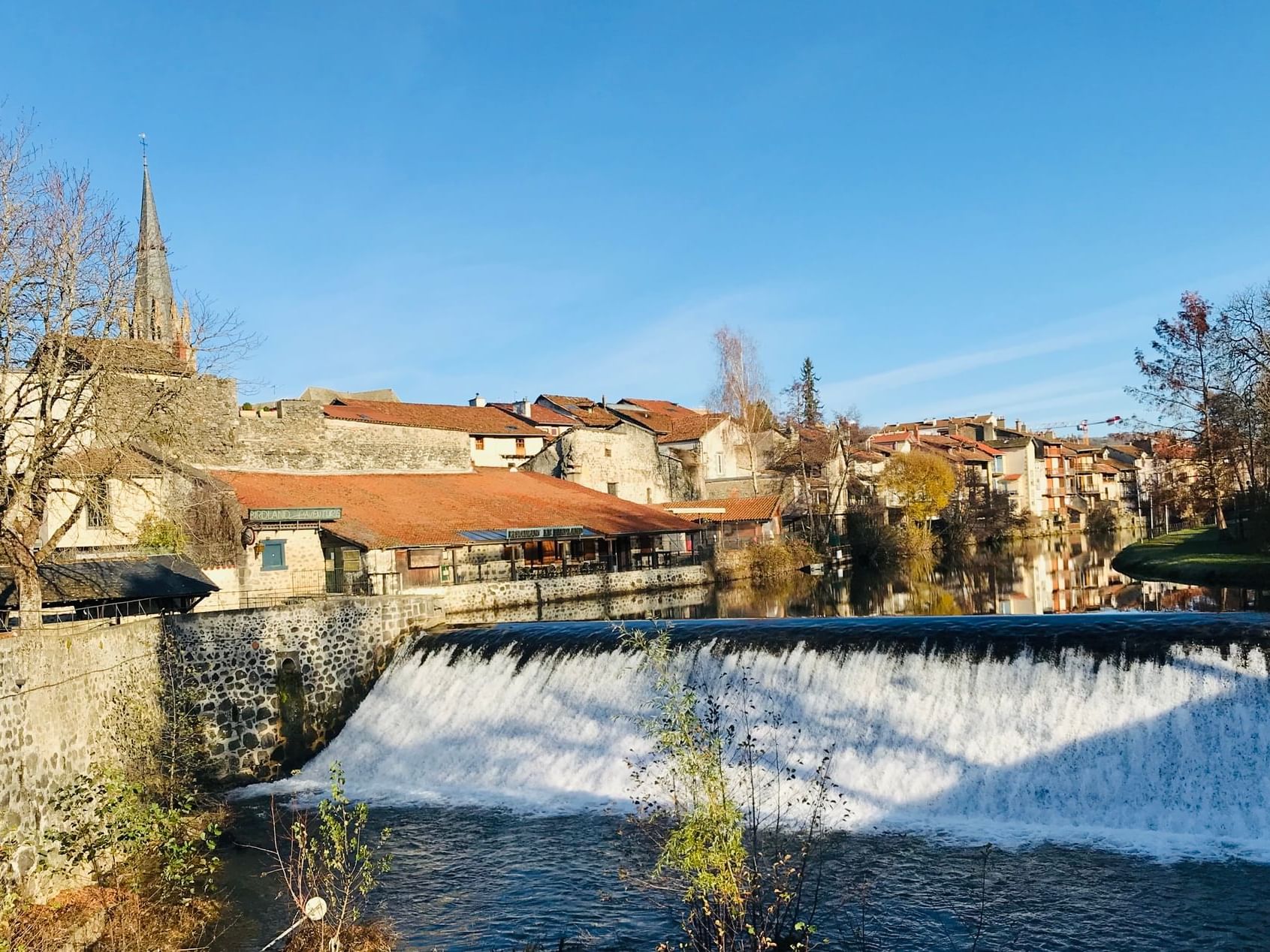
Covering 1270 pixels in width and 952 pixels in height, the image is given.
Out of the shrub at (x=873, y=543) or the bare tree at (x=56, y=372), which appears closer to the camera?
the bare tree at (x=56, y=372)

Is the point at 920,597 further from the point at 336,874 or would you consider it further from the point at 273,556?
the point at 336,874

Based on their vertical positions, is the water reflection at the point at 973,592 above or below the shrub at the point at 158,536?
below

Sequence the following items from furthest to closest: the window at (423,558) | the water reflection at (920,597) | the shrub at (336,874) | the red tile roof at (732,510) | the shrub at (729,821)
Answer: the red tile roof at (732,510)
the window at (423,558)
the water reflection at (920,597)
the shrub at (336,874)
the shrub at (729,821)

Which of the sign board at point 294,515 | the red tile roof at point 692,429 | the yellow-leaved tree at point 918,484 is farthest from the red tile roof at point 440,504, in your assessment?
the yellow-leaved tree at point 918,484

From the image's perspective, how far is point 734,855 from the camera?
23.0 ft

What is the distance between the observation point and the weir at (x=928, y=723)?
1247 centimetres

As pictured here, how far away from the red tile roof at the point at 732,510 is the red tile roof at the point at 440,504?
13.8ft

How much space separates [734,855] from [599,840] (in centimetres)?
686

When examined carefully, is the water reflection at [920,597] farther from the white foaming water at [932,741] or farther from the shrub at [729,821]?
A: the shrub at [729,821]

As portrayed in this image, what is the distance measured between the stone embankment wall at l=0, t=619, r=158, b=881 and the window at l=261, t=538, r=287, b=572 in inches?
548

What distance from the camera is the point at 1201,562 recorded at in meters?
36.2

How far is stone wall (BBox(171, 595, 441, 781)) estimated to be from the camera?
17.8 meters

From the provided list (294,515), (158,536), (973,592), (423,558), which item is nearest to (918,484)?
(973,592)

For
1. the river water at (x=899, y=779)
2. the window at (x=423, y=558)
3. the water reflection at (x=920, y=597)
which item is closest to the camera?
the river water at (x=899, y=779)
